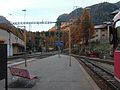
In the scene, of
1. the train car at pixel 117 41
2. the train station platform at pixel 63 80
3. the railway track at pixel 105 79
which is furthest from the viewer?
the railway track at pixel 105 79

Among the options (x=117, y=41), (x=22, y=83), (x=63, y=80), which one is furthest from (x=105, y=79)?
(x=117, y=41)

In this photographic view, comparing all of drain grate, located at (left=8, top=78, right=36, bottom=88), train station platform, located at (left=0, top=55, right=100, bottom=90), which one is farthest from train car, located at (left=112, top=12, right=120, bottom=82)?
drain grate, located at (left=8, top=78, right=36, bottom=88)

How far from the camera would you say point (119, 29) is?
1290cm

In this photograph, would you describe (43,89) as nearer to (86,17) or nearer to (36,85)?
(36,85)

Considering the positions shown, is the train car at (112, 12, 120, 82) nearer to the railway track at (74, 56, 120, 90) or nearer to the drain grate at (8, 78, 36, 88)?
the railway track at (74, 56, 120, 90)

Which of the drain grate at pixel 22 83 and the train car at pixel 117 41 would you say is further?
the drain grate at pixel 22 83

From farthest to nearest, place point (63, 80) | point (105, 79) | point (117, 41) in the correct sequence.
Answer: point (105, 79)
point (63, 80)
point (117, 41)

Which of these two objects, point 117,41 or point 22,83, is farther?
point 22,83

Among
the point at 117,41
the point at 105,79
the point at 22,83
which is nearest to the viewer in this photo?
the point at 117,41

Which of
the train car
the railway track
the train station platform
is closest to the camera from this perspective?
the train car

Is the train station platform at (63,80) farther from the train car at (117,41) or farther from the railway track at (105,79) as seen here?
the train car at (117,41)

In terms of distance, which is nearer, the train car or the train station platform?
the train car

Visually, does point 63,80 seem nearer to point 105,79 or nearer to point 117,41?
point 105,79

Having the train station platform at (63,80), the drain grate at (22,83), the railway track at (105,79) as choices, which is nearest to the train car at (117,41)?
the railway track at (105,79)
